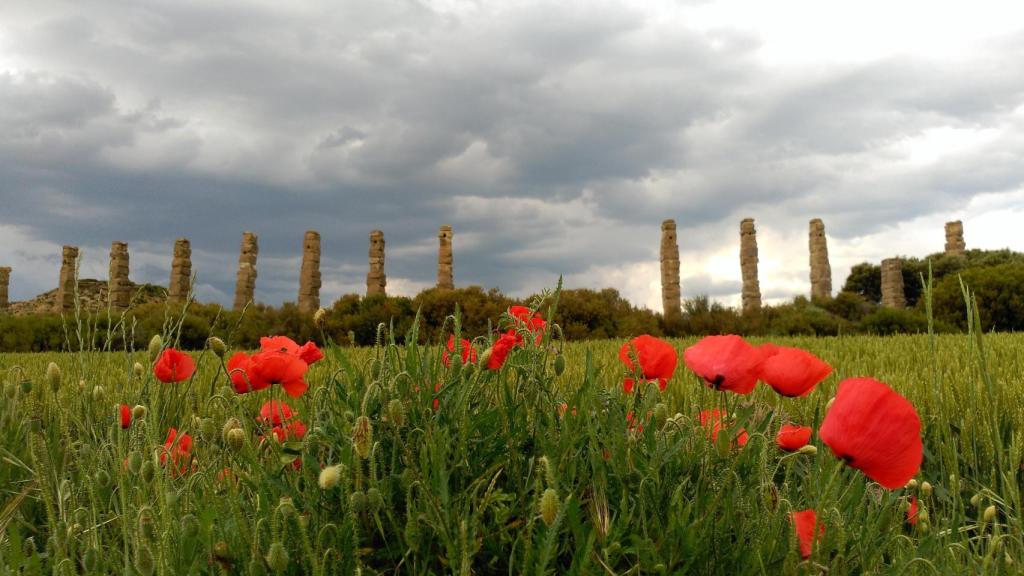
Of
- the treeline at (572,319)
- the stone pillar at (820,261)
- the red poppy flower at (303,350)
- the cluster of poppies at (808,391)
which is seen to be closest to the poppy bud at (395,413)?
the cluster of poppies at (808,391)

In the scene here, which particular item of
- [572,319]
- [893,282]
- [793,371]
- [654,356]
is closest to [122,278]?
[572,319]

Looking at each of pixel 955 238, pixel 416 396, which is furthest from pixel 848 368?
pixel 955 238

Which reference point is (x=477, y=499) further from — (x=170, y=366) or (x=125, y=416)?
(x=125, y=416)

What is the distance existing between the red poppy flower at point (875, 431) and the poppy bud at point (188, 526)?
1.18 metres

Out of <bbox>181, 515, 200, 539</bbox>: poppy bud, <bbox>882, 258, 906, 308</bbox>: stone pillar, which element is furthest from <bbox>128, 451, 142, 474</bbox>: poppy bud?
<bbox>882, 258, 906, 308</bbox>: stone pillar

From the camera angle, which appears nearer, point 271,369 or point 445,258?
point 271,369

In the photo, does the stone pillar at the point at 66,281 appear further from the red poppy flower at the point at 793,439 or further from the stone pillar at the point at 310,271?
the red poppy flower at the point at 793,439

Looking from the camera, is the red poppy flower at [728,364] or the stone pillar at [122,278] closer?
the red poppy flower at [728,364]

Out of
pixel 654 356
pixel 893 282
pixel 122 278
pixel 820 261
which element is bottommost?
pixel 654 356

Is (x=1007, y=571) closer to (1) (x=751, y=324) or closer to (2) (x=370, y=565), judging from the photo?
(2) (x=370, y=565)

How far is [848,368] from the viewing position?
4.56 m

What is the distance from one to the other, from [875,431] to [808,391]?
11.8 inches

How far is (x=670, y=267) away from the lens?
29.7 meters

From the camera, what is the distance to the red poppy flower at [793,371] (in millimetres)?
1483
